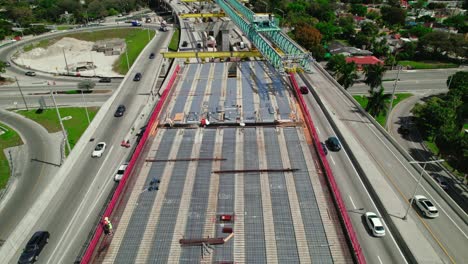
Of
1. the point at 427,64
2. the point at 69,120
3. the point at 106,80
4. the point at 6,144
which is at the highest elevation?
the point at 106,80

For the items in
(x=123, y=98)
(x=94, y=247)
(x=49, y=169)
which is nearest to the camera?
(x=94, y=247)

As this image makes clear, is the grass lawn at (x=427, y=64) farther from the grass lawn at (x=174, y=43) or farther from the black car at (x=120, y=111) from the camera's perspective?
the black car at (x=120, y=111)

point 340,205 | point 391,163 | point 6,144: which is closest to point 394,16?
point 391,163

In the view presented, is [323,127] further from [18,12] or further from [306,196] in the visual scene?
[18,12]

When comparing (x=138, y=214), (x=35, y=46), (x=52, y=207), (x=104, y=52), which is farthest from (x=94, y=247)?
(x=35, y=46)

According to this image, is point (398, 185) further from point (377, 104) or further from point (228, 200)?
point (377, 104)

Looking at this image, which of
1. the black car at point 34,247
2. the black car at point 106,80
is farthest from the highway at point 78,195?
the black car at point 106,80
